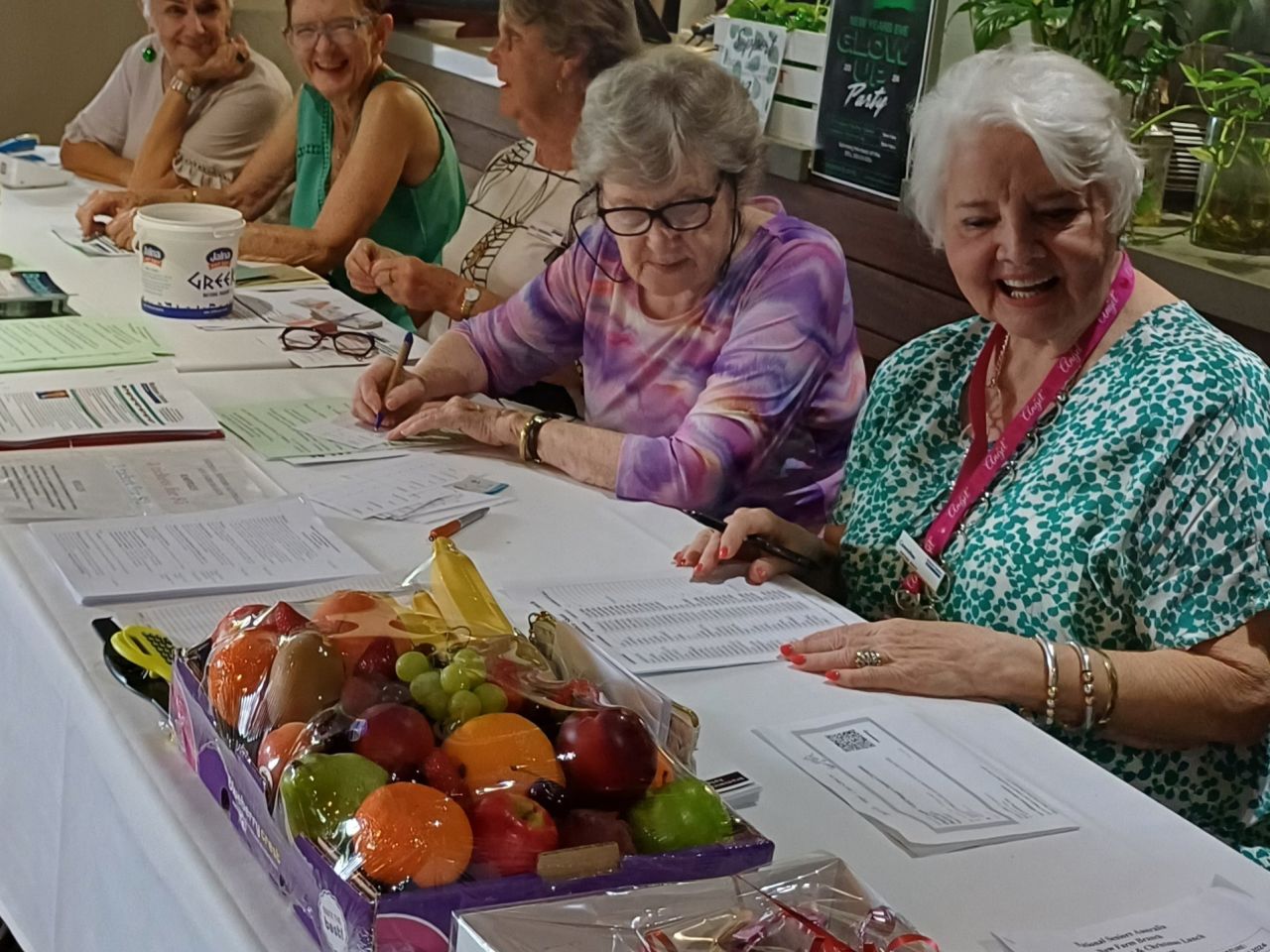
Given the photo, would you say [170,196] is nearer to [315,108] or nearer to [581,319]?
[315,108]

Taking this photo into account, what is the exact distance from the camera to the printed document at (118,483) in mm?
1673

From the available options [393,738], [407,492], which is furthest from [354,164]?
[393,738]

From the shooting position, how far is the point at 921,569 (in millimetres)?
1736

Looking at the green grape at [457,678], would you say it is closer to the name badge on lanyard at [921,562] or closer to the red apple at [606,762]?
the red apple at [606,762]

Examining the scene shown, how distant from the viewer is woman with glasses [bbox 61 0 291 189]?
3.47m

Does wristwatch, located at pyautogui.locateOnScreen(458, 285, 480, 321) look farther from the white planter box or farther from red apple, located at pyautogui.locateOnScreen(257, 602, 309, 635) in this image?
red apple, located at pyautogui.locateOnScreen(257, 602, 309, 635)

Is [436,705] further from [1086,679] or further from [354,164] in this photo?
[354,164]

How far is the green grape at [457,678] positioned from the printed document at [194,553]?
0.55 metres

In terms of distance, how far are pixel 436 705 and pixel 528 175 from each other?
6.47 feet

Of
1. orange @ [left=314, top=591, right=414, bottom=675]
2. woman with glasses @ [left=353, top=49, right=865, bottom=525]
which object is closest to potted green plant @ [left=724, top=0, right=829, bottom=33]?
woman with glasses @ [left=353, top=49, right=865, bottom=525]

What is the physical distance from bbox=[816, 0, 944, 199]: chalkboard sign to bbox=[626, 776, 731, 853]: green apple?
2279 mm

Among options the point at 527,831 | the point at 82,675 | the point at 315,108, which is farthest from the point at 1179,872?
the point at 315,108

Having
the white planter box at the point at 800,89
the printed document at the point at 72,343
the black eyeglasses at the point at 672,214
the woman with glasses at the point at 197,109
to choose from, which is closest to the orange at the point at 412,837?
the black eyeglasses at the point at 672,214

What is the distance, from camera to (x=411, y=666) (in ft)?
3.34
